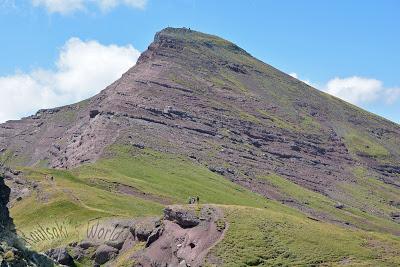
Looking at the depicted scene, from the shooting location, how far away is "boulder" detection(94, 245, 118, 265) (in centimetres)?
9044

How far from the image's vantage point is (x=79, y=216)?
118m

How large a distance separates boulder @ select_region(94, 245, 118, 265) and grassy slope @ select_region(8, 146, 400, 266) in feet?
35.1

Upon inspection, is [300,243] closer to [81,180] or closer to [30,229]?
[30,229]

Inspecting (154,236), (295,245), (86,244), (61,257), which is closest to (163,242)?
(154,236)

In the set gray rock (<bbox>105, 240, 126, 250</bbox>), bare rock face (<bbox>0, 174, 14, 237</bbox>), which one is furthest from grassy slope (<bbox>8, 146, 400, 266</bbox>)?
bare rock face (<bbox>0, 174, 14, 237</bbox>)

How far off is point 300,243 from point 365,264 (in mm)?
9586

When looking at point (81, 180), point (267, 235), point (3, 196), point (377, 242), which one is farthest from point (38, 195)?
point (3, 196)

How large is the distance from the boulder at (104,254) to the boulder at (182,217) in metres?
10.2

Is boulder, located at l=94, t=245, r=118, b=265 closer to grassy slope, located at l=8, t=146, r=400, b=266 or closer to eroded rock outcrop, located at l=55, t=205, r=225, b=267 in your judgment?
eroded rock outcrop, located at l=55, t=205, r=225, b=267

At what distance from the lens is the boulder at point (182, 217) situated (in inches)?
3410

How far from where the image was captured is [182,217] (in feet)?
287

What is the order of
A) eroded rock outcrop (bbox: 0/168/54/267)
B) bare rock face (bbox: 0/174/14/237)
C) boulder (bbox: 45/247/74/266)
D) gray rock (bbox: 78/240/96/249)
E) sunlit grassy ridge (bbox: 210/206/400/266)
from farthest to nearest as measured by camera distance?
gray rock (bbox: 78/240/96/249), boulder (bbox: 45/247/74/266), sunlit grassy ridge (bbox: 210/206/400/266), bare rock face (bbox: 0/174/14/237), eroded rock outcrop (bbox: 0/168/54/267)

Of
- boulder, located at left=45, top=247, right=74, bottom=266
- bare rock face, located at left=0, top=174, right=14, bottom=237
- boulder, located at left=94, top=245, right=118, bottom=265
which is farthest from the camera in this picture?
boulder, located at left=94, top=245, right=118, bottom=265

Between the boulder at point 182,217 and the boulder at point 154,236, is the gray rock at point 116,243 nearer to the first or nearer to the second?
the boulder at point 154,236
